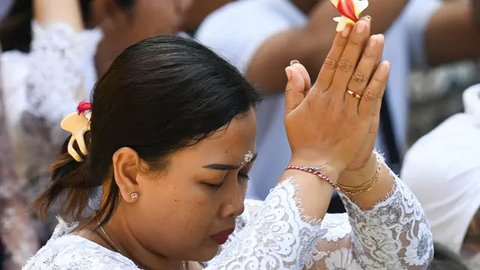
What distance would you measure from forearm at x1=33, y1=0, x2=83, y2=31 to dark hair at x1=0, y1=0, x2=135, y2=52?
33 mm

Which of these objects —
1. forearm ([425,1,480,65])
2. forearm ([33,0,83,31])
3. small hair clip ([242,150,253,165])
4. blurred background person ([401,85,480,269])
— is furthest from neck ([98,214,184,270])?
forearm ([33,0,83,31])

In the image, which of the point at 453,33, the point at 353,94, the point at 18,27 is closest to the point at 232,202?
the point at 353,94

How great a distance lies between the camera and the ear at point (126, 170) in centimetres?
153

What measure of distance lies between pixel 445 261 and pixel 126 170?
0.76 m

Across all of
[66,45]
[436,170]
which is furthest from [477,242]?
[66,45]

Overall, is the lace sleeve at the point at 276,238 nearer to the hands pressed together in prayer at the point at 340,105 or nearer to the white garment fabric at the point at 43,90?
the hands pressed together in prayer at the point at 340,105

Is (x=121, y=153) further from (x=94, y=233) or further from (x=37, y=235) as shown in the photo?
(x=37, y=235)

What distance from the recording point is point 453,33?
259 centimetres

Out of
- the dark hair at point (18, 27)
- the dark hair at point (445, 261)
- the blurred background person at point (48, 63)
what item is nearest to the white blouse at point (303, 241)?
the dark hair at point (445, 261)

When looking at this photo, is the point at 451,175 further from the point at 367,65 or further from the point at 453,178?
the point at 367,65

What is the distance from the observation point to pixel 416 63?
8.78 feet

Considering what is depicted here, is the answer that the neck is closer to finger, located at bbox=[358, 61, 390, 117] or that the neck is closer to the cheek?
the cheek

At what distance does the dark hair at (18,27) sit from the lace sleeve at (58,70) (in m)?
0.03

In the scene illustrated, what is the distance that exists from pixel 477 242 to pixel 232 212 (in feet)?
3.40
